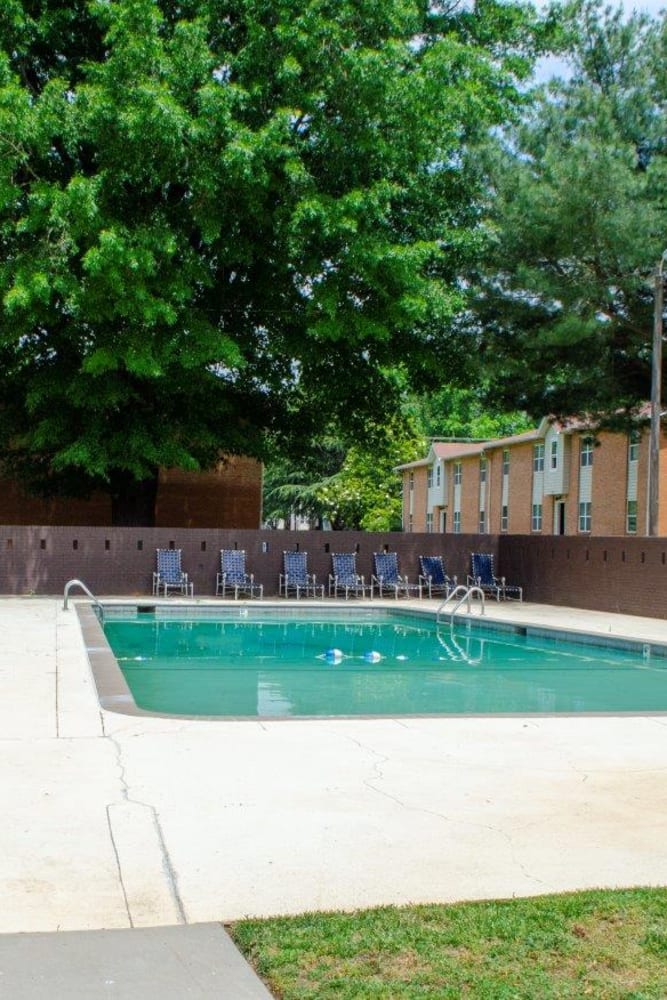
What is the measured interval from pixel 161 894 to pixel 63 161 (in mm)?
18474

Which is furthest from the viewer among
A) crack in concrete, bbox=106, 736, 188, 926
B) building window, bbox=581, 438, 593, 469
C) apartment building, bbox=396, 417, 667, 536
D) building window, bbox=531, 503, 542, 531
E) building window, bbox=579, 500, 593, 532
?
building window, bbox=531, 503, 542, 531

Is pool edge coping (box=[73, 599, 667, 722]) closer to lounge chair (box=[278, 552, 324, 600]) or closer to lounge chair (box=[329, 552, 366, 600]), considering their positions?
lounge chair (box=[278, 552, 324, 600])

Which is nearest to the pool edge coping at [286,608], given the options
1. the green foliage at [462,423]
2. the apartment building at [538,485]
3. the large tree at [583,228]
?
the large tree at [583,228]

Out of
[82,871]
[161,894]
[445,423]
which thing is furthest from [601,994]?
[445,423]

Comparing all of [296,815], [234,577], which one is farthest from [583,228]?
[296,815]

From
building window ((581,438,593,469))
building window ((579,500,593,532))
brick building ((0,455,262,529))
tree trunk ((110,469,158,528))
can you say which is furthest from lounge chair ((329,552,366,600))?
building window ((579,500,593,532))

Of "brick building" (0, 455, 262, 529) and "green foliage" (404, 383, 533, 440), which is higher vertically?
"green foliage" (404, 383, 533, 440)

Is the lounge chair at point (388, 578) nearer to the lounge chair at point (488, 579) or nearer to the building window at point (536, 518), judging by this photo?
the lounge chair at point (488, 579)

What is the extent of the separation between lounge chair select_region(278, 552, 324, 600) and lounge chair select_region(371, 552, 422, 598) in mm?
1267

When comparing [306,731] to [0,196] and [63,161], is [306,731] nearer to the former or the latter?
[0,196]

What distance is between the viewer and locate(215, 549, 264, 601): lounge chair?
21125mm

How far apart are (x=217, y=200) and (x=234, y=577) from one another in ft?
24.2

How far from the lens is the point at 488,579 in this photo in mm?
22922

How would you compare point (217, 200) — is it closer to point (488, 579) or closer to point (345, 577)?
point (345, 577)
